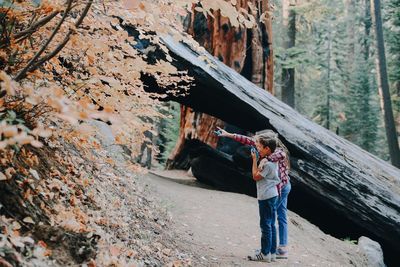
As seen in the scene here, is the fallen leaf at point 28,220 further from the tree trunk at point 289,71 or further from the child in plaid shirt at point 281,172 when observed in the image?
the tree trunk at point 289,71

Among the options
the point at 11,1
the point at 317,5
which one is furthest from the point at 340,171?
the point at 317,5

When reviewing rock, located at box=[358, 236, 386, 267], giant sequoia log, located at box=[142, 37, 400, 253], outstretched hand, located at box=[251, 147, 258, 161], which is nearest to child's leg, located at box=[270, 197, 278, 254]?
outstretched hand, located at box=[251, 147, 258, 161]

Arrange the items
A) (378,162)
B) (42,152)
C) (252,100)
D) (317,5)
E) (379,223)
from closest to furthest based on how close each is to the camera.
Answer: (42,152) → (379,223) → (252,100) → (378,162) → (317,5)

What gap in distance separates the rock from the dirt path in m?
0.17

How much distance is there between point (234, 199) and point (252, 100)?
273 centimetres

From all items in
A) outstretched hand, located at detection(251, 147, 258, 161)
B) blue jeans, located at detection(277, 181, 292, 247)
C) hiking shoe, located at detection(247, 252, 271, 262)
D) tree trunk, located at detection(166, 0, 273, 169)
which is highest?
tree trunk, located at detection(166, 0, 273, 169)

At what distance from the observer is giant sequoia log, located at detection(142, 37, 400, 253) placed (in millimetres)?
8945

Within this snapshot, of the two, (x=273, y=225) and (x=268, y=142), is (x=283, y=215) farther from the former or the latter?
(x=268, y=142)

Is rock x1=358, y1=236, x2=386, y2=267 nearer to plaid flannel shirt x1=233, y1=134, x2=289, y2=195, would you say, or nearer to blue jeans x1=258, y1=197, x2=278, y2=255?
plaid flannel shirt x1=233, y1=134, x2=289, y2=195

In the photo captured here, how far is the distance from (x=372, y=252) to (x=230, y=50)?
344 inches

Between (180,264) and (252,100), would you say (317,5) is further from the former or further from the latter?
(180,264)

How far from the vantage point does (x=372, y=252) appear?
8.19 m

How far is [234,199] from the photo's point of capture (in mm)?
10062

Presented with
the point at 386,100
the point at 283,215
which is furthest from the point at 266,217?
the point at 386,100
